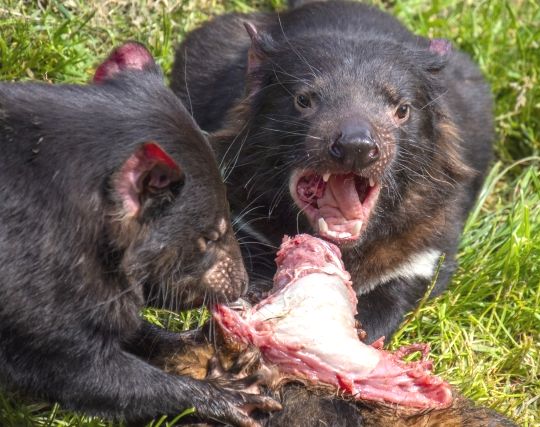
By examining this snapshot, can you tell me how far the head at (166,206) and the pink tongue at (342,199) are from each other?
0.73 m

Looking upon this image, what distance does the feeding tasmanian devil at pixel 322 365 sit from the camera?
11.8ft

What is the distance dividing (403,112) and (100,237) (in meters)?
1.63

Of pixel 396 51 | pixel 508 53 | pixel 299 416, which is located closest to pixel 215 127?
pixel 396 51

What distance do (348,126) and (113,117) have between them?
1.07m

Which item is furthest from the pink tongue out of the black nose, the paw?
the paw

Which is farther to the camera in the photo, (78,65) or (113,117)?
(78,65)

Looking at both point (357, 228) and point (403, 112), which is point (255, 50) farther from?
point (357, 228)

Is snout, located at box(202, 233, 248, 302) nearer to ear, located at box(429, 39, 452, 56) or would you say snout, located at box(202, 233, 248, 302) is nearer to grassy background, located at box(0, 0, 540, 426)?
grassy background, located at box(0, 0, 540, 426)

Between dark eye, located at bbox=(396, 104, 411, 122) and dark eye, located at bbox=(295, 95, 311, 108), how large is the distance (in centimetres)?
37

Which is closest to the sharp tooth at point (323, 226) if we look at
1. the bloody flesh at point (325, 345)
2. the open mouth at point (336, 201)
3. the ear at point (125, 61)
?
the open mouth at point (336, 201)

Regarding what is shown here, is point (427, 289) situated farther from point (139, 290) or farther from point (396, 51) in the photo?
point (139, 290)

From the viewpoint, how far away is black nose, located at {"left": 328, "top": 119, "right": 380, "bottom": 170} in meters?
4.28

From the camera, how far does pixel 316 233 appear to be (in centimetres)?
461

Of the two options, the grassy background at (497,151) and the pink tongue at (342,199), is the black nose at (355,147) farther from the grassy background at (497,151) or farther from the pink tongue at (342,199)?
the grassy background at (497,151)
